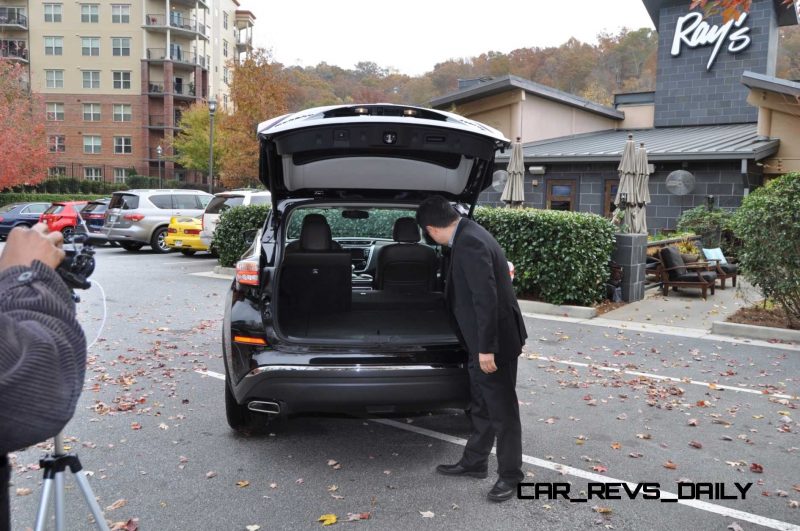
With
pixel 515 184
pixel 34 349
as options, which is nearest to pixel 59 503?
pixel 34 349

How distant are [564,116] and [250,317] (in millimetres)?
21011

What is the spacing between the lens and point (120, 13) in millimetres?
54344

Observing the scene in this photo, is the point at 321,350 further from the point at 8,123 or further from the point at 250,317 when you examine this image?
the point at 8,123

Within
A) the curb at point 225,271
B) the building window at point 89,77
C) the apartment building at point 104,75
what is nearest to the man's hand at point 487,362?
the curb at point 225,271

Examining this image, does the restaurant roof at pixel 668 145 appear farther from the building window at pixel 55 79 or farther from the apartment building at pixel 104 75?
the building window at pixel 55 79

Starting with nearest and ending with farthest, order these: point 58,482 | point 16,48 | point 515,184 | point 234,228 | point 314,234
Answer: point 58,482 < point 314,234 < point 515,184 < point 234,228 < point 16,48

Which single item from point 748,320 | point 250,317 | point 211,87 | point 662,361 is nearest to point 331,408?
point 250,317

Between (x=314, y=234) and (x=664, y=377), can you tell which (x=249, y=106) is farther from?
(x=664, y=377)

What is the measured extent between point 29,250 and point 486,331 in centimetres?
252

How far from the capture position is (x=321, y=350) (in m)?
4.12

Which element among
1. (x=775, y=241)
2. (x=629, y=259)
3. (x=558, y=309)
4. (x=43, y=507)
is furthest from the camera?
(x=629, y=259)

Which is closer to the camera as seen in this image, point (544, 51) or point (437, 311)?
point (437, 311)

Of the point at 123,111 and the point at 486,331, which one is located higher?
the point at 123,111

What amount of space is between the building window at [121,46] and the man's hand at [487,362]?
58.7m
